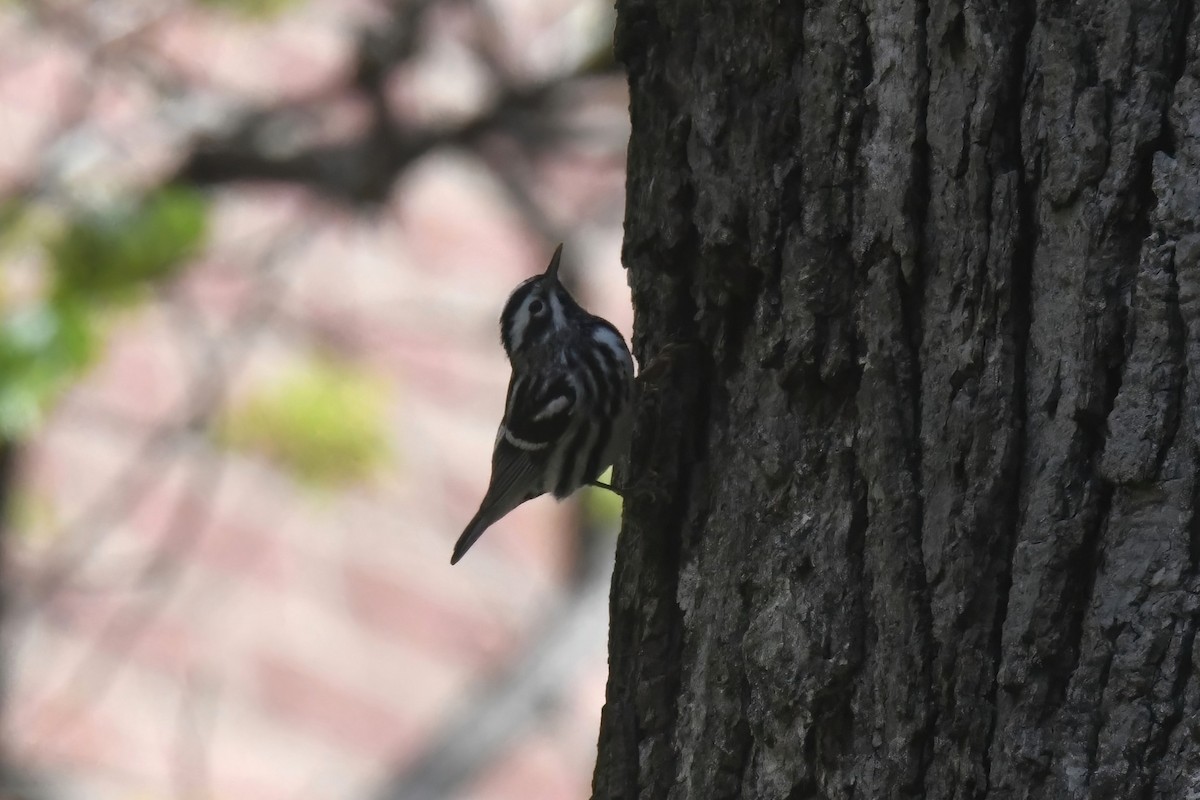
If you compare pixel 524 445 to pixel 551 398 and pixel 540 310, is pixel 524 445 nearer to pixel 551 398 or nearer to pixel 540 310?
pixel 551 398

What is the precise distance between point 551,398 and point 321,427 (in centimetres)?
145

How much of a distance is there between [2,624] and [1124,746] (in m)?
4.93

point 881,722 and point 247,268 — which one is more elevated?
point 247,268

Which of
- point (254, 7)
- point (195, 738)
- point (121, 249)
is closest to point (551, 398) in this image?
point (121, 249)

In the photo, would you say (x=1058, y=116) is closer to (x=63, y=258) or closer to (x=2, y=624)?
(x=63, y=258)

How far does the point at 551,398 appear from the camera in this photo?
3.90 meters

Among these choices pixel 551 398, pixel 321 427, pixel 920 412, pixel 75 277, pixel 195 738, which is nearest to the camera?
pixel 920 412

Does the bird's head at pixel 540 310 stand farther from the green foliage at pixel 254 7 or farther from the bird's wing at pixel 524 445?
the green foliage at pixel 254 7

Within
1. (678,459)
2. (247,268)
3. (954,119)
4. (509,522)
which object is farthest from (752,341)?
(509,522)

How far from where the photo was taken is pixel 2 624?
563 cm

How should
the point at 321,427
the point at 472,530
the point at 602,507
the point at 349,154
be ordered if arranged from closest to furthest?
the point at 472,530, the point at 321,427, the point at 349,154, the point at 602,507

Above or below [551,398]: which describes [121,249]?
above

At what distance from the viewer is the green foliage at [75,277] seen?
13.7ft

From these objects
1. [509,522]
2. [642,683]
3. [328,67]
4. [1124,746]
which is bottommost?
[1124,746]
